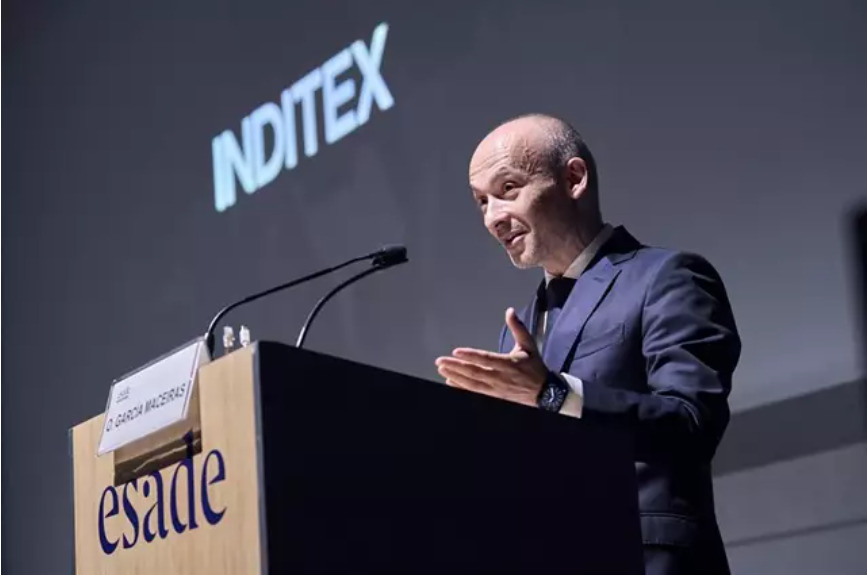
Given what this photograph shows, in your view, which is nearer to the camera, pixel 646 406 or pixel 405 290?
pixel 646 406

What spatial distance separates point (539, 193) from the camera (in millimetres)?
2330

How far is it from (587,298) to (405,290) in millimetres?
1543

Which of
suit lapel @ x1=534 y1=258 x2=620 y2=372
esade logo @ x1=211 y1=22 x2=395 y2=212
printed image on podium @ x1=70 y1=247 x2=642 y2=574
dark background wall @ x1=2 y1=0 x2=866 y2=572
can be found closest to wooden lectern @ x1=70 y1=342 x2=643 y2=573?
printed image on podium @ x1=70 y1=247 x2=642 y2=574

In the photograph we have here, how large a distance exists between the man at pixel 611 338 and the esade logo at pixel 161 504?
1.09 ft

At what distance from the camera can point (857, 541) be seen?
272 cm

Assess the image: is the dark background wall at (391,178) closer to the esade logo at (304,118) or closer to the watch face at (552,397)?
the esade logo at (304,118)

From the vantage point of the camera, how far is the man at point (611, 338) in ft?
6.03

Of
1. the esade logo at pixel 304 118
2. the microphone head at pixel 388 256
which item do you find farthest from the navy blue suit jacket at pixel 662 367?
the esade logo at pixel 304 118

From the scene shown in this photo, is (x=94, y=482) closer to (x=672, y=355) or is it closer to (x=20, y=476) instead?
(x=672, y=355)

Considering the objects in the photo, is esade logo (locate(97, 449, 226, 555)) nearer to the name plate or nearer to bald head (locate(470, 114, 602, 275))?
the name plate

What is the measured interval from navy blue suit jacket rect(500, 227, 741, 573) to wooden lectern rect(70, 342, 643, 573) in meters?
0.08

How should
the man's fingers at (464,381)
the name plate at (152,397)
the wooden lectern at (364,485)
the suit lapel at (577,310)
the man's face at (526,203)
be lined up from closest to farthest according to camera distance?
the wooden lectern at (364,485)
the name plate at (152,397)
the man's fingers at (464,381)
the suit lapel at (577,310)
the man's face at (526,203)

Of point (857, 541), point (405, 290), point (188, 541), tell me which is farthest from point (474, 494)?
point (405, 290)

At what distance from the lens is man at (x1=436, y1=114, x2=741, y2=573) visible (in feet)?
6.03
